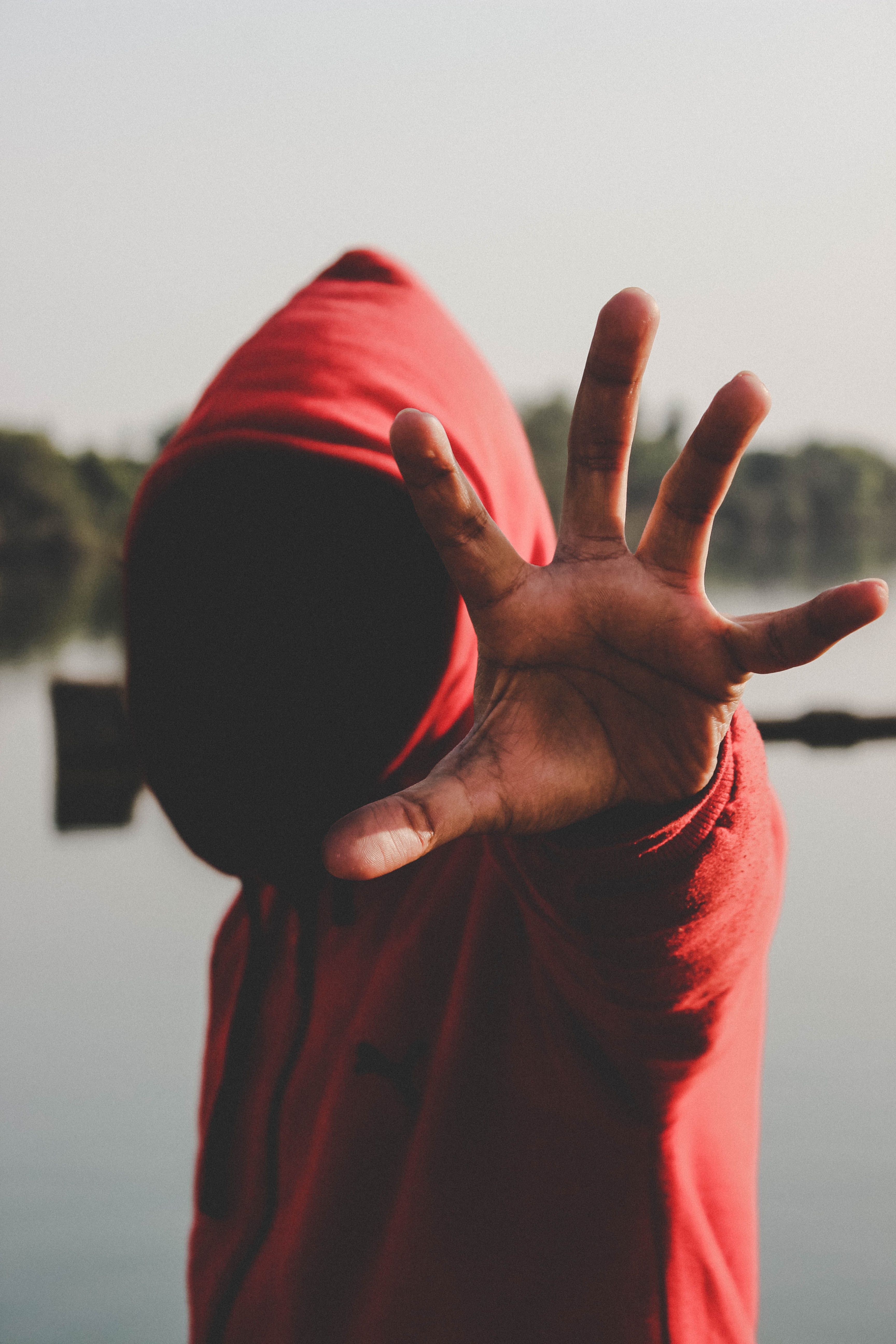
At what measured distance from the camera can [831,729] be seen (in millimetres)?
1991

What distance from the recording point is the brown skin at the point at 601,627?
0.97 meters

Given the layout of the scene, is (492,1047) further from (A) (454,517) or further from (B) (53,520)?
(B) (53,520)

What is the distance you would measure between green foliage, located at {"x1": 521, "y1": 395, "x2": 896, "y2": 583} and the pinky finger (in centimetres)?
4930

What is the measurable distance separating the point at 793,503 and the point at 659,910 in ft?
224

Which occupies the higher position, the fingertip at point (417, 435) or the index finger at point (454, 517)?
the fingertip at point (417, 435)

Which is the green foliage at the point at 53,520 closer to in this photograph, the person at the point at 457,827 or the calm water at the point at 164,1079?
the calm water at the point at 164,1079

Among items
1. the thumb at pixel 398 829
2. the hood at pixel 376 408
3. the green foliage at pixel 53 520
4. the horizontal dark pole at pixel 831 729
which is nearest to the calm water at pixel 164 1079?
the horizontal dark pole at pixel 831 729

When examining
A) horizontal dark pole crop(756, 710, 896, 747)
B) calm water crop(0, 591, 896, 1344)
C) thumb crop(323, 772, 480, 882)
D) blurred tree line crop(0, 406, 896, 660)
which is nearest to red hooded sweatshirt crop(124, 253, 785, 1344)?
thumb crop(323, 772, 480, 882)

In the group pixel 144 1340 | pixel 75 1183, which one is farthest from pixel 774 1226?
pixel 75 1183

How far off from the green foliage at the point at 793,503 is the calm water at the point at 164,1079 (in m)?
42.2

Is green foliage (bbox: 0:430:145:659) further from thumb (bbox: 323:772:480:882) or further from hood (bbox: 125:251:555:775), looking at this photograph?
thumb (bbox: 323:772:480:882)

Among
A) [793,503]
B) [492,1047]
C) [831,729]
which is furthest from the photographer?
[793,503]

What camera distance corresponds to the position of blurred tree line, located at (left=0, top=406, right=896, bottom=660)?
3338cm

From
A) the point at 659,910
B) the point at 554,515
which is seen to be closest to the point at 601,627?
the point at 659,910
